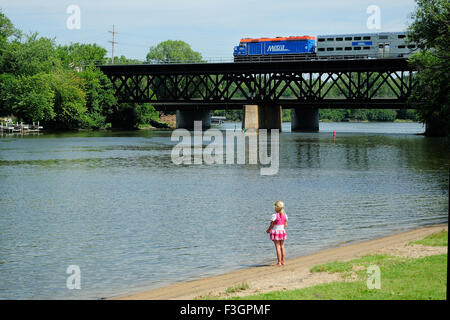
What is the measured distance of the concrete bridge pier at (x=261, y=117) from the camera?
121m

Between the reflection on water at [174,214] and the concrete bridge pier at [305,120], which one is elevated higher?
the concrete bridge pier at [305,120]

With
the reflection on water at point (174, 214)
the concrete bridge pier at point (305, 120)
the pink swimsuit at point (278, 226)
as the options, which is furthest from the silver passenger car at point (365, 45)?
the pink swimsuit at point (278, 226)

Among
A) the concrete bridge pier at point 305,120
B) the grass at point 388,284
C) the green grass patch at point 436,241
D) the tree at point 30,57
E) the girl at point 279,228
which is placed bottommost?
the green grass patch at point 436,241

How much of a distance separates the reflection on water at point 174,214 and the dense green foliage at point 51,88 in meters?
60.3

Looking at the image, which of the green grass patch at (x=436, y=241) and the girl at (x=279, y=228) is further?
the green grass patch at (x=436, y=241)

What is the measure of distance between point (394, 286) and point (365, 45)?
326 ft

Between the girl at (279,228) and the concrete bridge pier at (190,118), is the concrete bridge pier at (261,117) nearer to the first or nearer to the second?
the concrete bridge pier at (190,118)

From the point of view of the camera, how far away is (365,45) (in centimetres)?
10738

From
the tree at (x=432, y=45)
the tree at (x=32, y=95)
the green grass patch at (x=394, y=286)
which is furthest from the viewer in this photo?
the tree at (x=32, y=95)

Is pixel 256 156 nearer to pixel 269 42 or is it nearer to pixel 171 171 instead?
pixel 171 171

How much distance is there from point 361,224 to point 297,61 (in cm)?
8664

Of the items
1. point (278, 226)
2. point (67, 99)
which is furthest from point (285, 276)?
point (67, 99)

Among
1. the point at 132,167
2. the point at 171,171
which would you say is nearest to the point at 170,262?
the point at 171,171

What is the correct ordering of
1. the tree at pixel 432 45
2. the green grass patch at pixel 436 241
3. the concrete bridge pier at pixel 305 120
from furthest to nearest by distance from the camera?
the concrete bridge pier at pixel 305 120, the tree at pixel 432 45, the green grass patch at pixel 436 241
